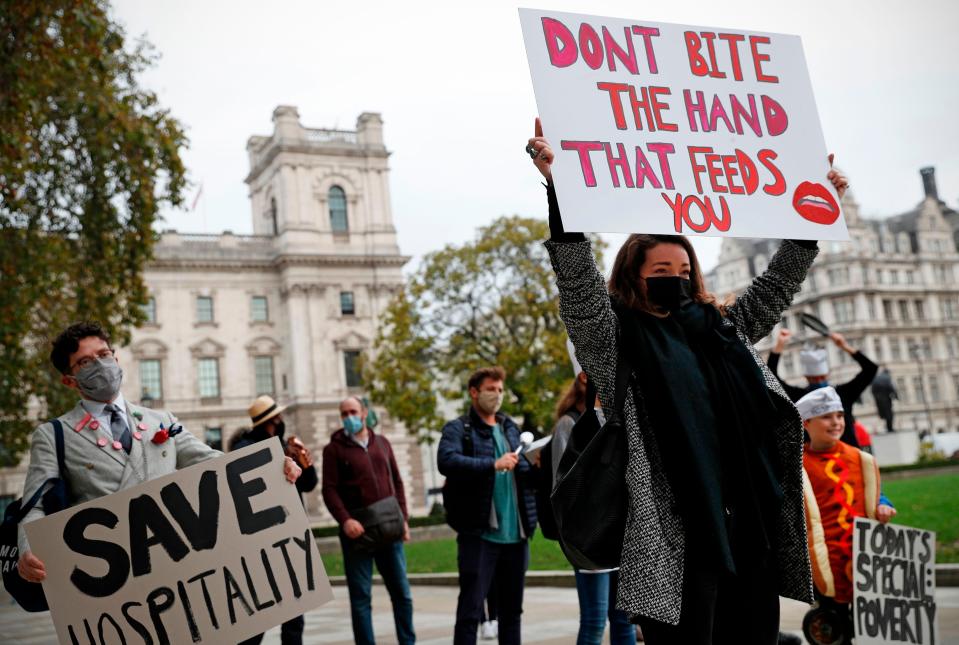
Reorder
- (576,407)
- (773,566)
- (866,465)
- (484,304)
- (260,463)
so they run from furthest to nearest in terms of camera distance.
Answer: (484,304) < (576,407) < (866,465) < (260,463) < (773,566)

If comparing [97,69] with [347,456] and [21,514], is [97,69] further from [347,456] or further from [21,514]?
[21,514]

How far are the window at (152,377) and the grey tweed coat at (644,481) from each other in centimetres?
5652

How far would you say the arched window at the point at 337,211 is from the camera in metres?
60.4

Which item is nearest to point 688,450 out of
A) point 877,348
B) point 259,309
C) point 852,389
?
point 852,389

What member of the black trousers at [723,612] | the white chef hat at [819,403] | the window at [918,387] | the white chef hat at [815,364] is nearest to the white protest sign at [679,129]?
the black trousers at [723,612]

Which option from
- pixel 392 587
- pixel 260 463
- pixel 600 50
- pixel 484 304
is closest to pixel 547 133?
pixel 600 50

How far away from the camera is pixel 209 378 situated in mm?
58344

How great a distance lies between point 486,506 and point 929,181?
351 ft

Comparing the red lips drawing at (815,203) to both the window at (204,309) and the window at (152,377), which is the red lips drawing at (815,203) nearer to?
the window at (152,377)

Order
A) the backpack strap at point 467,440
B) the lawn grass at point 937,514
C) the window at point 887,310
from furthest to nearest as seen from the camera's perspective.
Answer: the window at point 887,310
the lawn grass at point 937,514
the backpack strap at point 467,440

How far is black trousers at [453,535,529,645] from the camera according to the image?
607 cm

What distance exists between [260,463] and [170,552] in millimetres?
521

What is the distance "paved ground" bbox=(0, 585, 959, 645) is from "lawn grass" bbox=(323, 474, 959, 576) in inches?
66.7

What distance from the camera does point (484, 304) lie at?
39.3 meters
